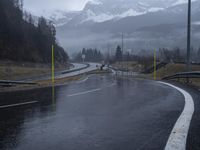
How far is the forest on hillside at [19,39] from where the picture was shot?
297ft

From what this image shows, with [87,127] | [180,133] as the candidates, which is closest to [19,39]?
[87,127]

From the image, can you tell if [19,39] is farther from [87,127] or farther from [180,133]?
[180,133]

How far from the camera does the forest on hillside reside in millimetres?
90556

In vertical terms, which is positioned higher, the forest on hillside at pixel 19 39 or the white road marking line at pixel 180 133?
the forest on hillside at pixel 19 39

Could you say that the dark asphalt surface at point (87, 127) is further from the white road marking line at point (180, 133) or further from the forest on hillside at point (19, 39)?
the forest on hillside at point (19, 39)

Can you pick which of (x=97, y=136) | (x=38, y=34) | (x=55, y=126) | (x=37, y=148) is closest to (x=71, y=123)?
(x=55, y=126)

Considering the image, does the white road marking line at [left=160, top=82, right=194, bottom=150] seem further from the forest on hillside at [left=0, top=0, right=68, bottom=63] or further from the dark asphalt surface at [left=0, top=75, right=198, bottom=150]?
the forest on hillside at [left=0, top=0, right=68, bottom=63]

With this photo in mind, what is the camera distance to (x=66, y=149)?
470cm

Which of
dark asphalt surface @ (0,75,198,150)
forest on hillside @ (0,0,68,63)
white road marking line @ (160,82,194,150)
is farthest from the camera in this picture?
forest on hillside @ (0,0,68,63)

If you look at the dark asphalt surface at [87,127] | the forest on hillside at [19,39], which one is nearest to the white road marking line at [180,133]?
the dark asphalt surface at [87,127]

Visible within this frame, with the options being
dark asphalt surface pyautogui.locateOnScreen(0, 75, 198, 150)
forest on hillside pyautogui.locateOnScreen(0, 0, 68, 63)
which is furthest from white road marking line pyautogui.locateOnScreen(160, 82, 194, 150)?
forest on hillside pyautogui.locateOnScreen(0, 0, 68, 63)

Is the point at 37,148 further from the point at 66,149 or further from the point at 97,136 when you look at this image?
the point at 97,136

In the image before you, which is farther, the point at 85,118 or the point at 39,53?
the point at 39,53

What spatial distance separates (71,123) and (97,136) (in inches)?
53.0
